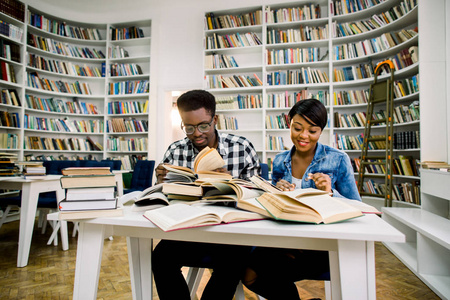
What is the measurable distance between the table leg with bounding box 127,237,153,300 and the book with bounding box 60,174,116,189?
0.30 m

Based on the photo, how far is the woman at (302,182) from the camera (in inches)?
34.8

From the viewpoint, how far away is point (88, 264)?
2.29 feet

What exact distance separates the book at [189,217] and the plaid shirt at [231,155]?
2.52 feet

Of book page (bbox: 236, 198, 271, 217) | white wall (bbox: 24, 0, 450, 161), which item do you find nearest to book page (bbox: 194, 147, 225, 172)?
book page (bbox: 236, 198, 271, 217)

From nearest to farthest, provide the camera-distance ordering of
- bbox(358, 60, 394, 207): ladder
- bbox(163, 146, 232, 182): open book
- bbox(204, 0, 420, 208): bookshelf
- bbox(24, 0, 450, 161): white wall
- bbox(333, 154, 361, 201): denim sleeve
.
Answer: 1. bbox(163, 146, 232, 182): open book
2. bbox(333, 154, 361, 201): denim sleeve
3. bbox(358, 60, 394, 207): ladder
4. bbox(204, 0, 420, 208): bookshelf
5. bbox(24, 0, 450, 161): white wall

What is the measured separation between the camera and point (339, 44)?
12.8ft

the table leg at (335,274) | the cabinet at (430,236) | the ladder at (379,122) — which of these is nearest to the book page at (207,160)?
the table leg at (335,274)

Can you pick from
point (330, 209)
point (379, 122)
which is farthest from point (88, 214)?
point (379, 122)

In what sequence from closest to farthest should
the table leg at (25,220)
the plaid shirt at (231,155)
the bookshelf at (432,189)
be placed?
the plaid shirt at (231,155) → the bookshelf at (432,189) → the table leg at (25,220)

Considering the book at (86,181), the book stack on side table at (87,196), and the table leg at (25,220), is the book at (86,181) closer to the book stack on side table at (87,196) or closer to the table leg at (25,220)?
the book stack on side table at (87,196)

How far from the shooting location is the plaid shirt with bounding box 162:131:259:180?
1.44m

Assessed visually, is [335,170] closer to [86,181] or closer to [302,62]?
[86,181]

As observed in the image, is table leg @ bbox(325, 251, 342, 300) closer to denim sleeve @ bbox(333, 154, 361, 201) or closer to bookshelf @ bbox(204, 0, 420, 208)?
denim sleeve @ bbox(333, 154, 361, 201)

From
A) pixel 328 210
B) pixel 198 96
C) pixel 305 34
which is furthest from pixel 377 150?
pixel 328 210
